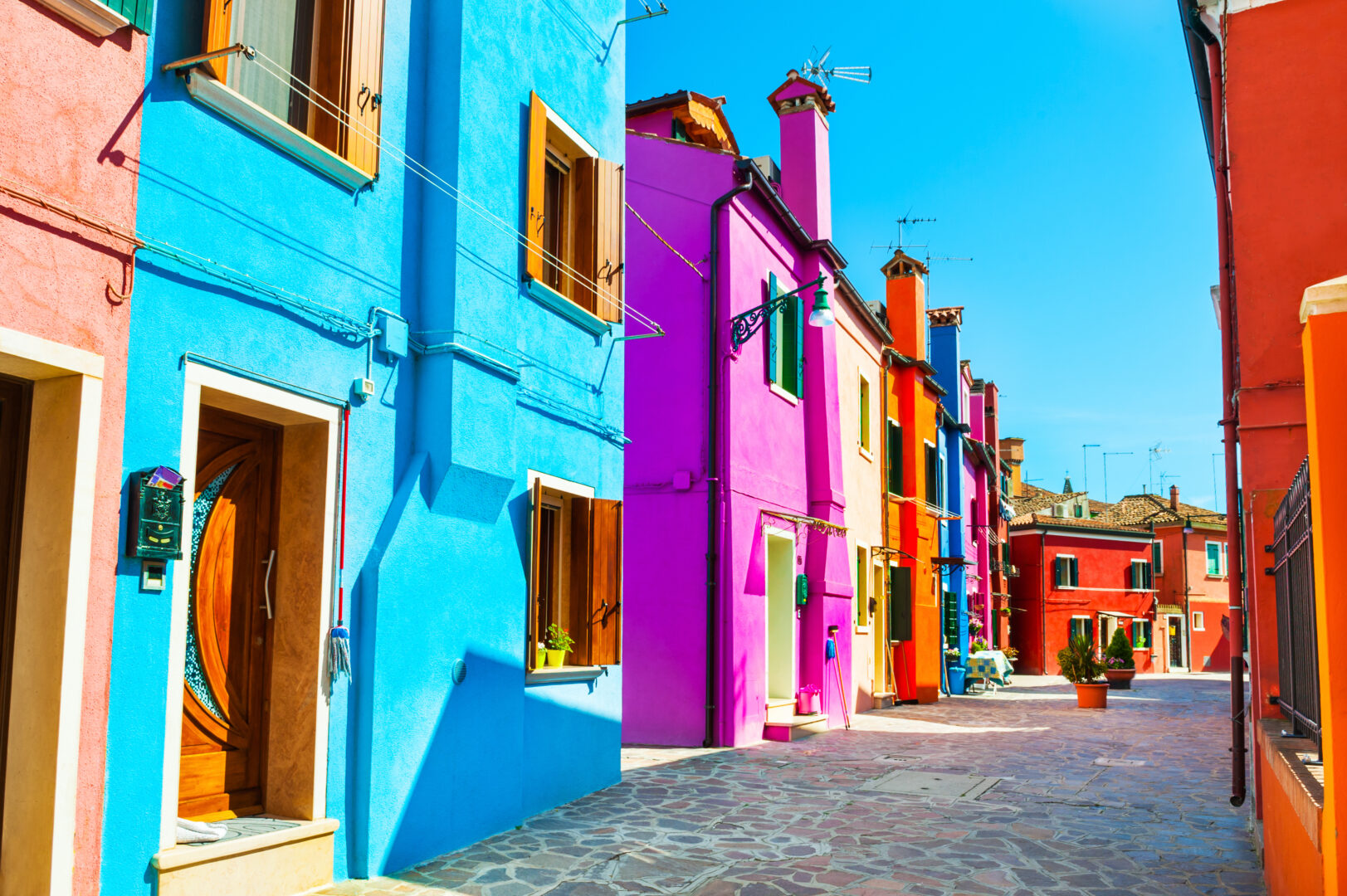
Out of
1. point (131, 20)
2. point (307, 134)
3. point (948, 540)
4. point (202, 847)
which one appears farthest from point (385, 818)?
point (948, 540)

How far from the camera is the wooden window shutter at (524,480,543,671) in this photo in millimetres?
8029

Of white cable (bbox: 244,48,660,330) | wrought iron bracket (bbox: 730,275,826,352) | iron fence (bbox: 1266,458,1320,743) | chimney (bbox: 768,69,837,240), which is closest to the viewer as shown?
iron fence (bbox: 1266,458,1320,743)

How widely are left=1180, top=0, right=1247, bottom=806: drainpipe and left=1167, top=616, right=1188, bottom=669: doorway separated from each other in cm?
4173

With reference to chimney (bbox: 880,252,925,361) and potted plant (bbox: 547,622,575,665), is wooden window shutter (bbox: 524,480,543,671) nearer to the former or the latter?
potted plant (bbox: 547,622,575,665)

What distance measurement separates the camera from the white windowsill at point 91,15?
4422 mm

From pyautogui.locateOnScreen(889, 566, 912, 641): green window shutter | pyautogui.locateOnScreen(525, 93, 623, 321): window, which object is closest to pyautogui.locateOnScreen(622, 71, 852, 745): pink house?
pyautogui.locateOnScreen(525, 93, 623, 321): window

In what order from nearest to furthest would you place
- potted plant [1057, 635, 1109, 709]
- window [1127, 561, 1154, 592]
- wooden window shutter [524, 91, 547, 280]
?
wooden window shutter [524, 91, 547, 280], potted plant [1057, 635, 1109, 709], window [1127, 561, 1154, 592]

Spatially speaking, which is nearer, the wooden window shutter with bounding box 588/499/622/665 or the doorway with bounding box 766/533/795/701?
the wooden window shutter with bounding box 588/499/622/665

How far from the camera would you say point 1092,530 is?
44375mm

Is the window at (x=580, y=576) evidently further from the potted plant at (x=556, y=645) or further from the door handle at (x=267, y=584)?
the door handle at (x=267, y=584)

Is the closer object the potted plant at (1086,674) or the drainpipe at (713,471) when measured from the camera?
the drainpipe at (713,471)

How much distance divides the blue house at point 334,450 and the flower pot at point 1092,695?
14.6 m

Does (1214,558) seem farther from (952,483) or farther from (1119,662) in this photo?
(952,483)

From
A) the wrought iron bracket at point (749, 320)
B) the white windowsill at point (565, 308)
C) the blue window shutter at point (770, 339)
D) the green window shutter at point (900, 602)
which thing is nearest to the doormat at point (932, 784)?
the white windowsill at point (565, 308)
